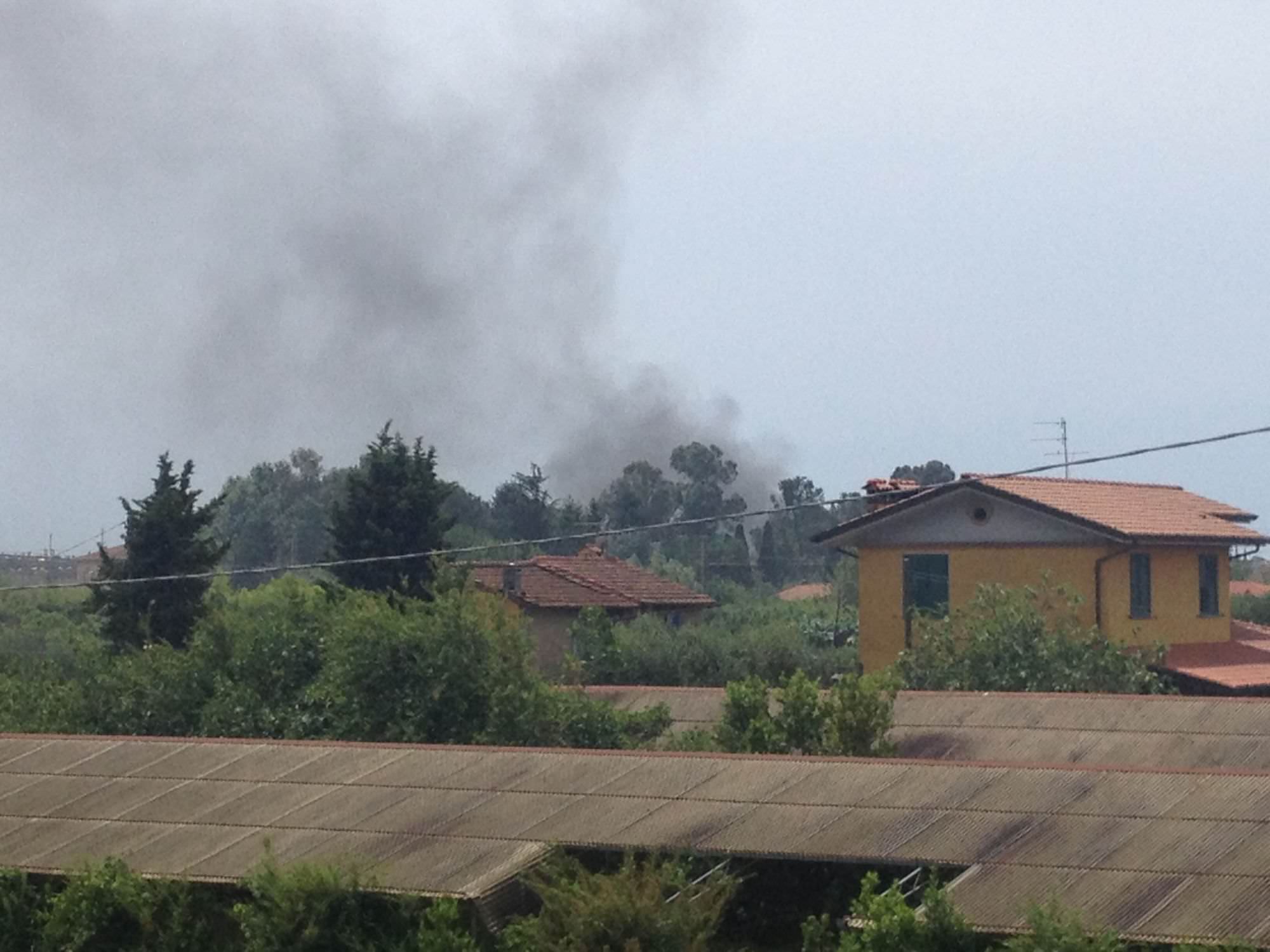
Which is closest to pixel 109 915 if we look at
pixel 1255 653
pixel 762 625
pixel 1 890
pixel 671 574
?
pixel 1 890

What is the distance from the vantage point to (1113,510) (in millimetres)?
41531

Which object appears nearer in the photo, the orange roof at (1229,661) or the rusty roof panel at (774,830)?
the rusty roof panel at (774,830)

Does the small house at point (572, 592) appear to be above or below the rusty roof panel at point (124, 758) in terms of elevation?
above

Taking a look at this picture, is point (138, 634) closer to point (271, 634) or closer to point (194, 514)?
point (194, 514)

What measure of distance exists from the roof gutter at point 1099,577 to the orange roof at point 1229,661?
1.58 meters

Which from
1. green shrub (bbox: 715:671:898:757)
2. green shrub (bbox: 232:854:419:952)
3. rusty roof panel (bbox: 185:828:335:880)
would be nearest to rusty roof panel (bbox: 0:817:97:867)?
rusty roof panel (bbox: 185:828:335:880)

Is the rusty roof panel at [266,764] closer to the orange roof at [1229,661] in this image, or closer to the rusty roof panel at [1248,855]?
the rusty roof panel at [1248,855]

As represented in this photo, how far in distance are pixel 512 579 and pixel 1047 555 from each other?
16.6 metres

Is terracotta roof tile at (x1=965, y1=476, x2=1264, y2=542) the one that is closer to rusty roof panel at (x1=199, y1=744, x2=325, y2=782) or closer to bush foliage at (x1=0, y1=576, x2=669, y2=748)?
bush foliage at (x1=0, y1=576, x2=669, y2=748)

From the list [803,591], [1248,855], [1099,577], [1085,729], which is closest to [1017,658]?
[1099,577]

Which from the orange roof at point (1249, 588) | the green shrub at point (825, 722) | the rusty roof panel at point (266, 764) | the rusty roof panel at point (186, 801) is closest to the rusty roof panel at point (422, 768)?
the rusty roof panel at point (266, 764)

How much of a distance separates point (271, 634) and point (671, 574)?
61.7m

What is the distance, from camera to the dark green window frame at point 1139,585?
4034cm

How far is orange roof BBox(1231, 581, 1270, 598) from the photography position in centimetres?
8156
